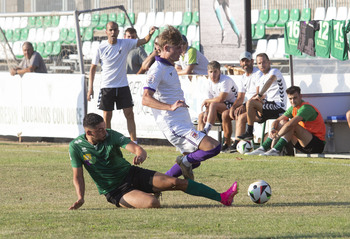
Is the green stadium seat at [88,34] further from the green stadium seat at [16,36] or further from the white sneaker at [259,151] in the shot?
the white sneaker at [259,151]

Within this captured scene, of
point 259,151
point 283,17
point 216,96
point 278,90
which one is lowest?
point 259,151

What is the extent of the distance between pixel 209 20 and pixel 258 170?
654 centimetres

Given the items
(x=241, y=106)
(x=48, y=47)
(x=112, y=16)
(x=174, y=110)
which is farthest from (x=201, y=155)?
(x=112, y=16)

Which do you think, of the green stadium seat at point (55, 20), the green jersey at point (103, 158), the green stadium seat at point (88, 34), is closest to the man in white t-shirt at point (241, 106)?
the green jersey at point (103, 158)

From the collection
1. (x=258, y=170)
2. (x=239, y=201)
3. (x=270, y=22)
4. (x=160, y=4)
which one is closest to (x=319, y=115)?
(x=258, y=170)

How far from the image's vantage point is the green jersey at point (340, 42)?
45.7 ft

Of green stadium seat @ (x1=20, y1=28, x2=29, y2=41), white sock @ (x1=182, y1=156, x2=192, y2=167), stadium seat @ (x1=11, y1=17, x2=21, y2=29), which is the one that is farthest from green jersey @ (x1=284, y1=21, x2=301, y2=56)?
green stadium seat @ (x1=20, y1=28, x2=29, y2=41)

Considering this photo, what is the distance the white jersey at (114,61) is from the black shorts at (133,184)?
240 inches

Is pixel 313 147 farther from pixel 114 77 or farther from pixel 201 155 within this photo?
pixel 201 155

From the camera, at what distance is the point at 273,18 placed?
28.5m

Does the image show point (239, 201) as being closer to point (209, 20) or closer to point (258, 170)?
point (258, 170)

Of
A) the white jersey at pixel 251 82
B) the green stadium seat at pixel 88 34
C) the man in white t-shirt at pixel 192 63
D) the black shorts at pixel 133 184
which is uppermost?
the green stadium seat at pixel 88 34

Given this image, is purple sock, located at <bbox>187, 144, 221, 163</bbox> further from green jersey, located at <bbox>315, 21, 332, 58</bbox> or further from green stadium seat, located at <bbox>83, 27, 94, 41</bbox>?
green stadium seat, located at <bbox>83, 27, 94, 41</bbox>

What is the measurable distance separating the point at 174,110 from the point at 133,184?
0.87 meters
